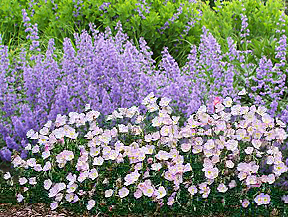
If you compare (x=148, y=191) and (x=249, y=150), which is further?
(x=249, y=150)

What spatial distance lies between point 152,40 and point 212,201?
3395 millimetres

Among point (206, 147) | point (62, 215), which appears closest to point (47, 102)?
point (62, 215)

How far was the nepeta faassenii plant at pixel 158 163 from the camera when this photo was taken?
11.4 ft

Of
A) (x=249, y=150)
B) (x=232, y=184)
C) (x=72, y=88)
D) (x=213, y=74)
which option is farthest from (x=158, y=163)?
(x=213, y=74)

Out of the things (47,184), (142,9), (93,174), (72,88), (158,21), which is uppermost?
(142,9)

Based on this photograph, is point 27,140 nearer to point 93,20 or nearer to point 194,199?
point 194,199

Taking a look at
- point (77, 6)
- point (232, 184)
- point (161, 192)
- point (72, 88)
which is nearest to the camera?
point (161, 192)

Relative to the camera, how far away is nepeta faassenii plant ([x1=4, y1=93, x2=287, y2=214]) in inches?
137

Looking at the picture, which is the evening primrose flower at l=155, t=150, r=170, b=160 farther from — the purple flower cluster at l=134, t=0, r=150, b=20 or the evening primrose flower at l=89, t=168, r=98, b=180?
the purple flower cluster at l=134, t=0, r=150, b=20

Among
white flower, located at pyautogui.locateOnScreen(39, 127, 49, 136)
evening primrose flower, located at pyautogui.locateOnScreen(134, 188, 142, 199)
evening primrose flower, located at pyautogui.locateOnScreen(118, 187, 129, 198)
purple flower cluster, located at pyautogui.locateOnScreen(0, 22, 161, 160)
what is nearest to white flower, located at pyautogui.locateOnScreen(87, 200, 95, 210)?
evening primrose flower, located at pyautogui.locateOnScreen(118, 187, 129, 198)

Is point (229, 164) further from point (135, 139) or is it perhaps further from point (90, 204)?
point (90, 204)

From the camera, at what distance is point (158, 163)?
11.5 ft

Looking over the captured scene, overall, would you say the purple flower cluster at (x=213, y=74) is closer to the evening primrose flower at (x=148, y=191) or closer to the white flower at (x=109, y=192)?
the evening primrose flower at (x=148, y=191)

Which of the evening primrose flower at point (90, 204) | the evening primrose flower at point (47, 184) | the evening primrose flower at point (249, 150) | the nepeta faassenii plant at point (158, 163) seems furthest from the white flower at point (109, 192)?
the evening primrose flower at point (249, 150)
